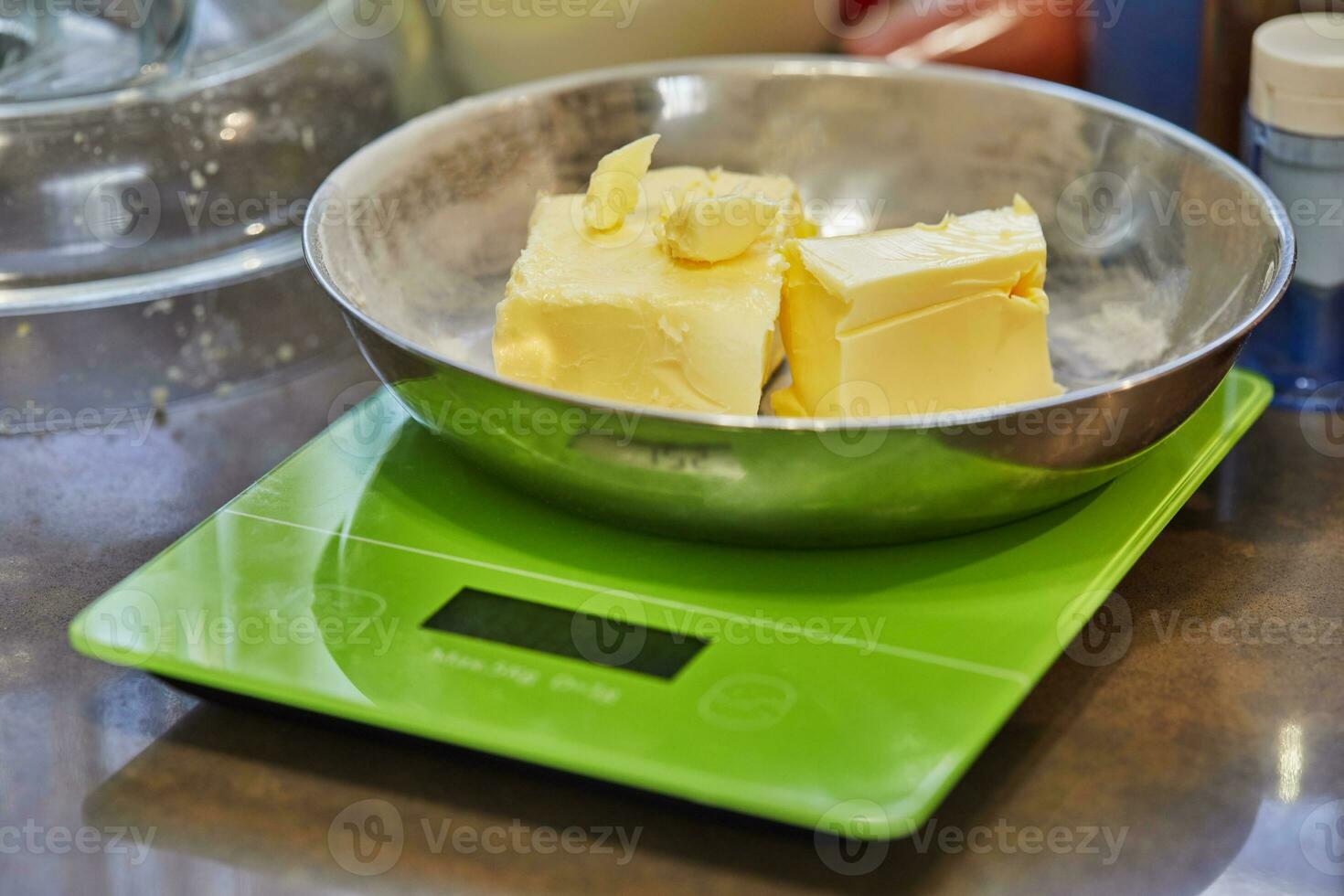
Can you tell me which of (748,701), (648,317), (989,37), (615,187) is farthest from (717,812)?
(989,37)

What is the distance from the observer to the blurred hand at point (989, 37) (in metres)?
1.27

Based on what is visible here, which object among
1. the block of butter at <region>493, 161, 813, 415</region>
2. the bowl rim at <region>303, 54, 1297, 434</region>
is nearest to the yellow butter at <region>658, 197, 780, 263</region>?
the block of butter at <region>493, 161, 813, 415</region>

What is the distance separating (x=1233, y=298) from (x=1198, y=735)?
29cm

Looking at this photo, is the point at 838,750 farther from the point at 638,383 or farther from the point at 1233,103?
the point at 1233,103

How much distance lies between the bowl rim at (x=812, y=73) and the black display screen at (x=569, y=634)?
102 millimetres

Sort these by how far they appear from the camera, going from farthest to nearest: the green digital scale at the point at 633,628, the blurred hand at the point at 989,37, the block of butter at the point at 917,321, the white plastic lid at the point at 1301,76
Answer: the blurred hand at the point at 989,37 → the white plastic lid at the point at 1301,76 → the block of butter at the point at 917,321 → the green digital scale at the point at 633,628

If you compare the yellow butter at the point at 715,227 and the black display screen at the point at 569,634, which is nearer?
the black display screen at the point at 569,634

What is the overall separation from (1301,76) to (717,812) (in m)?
0.60

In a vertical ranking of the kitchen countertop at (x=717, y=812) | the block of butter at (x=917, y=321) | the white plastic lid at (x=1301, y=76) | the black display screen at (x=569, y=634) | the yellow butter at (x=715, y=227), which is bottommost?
the kitchen countertop at (x=717, y=812)

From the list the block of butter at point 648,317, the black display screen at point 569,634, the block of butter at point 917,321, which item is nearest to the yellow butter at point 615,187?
the block of butter at point 648,317

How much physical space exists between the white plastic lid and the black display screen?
530mm

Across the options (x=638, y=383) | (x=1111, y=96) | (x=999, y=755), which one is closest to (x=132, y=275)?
(x=638, y=383)

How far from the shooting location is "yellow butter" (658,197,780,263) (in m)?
0.82

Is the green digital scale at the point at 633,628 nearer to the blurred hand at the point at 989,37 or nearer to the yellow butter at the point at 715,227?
the yellow butter at the point at 715,227
